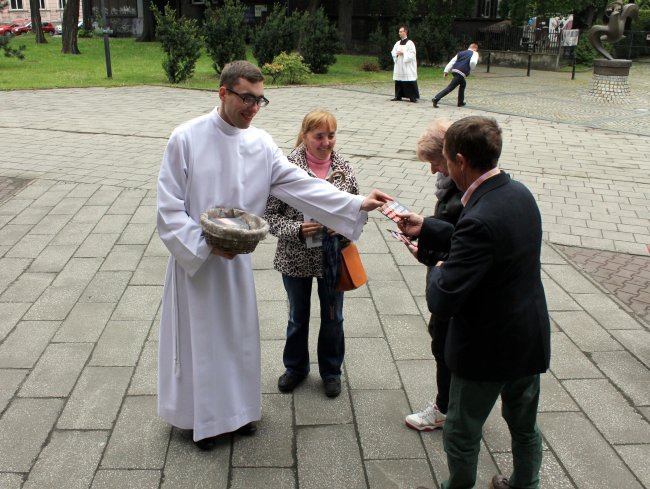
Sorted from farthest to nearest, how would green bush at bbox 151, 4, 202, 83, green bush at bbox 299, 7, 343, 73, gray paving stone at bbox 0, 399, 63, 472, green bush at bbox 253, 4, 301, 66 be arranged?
1. green bush at bbox 299, 7, 343, 73
2. green bush at bbox 253, 4, 301, 66
3. green bush at bbox 151, 4, 202, 83
4. gray paving stone at bbox 0, 399, 63, 472

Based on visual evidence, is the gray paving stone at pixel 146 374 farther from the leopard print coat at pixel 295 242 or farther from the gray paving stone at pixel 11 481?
the leopard print coat at pixel 295 242

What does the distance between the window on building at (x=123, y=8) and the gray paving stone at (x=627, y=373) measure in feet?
141

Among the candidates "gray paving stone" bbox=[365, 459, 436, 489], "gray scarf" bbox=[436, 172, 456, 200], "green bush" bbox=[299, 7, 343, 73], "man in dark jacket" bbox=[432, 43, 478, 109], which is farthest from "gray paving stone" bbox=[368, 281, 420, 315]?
"green bush" bbox=[299, 7, 343, 73]

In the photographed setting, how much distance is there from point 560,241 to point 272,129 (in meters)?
6.95

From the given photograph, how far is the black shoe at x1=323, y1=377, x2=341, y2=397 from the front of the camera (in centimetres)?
401

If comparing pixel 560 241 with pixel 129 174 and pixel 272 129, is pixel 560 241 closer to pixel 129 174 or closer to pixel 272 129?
pixel 129 174

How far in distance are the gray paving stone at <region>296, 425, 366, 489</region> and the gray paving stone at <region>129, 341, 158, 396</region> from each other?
1031mm

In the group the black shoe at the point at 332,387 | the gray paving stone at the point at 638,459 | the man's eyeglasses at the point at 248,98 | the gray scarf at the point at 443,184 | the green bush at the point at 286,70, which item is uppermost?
the man's eyeglasses at the point at 248,98

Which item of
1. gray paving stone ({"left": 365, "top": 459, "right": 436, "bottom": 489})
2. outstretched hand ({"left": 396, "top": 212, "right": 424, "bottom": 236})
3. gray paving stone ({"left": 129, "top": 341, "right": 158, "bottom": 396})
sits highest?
outstretched hand ({"left": 396, "top": 212, "right": 424, "bottom": 236})

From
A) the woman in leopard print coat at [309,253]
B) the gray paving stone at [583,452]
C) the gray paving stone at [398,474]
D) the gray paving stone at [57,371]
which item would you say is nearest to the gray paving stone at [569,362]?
the gray paving stone at [583,452]

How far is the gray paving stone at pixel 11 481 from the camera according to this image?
3205mm

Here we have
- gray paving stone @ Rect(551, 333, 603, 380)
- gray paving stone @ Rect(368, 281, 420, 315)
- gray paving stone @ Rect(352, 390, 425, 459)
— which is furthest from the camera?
gray paving stone @ Rect(368, 281, 420, 315)

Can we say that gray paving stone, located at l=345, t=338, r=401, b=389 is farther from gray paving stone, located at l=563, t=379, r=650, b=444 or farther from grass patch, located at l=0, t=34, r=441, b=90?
grass patch, located at l=0, t=34, r=441, b=90

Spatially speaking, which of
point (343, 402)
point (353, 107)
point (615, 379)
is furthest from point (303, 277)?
point (353, 107)
